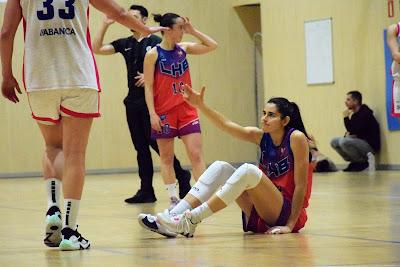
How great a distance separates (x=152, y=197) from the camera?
10453 mm

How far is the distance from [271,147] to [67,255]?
165 cm

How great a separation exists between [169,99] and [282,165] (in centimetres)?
282

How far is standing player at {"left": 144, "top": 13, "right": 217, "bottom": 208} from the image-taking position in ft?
29.9

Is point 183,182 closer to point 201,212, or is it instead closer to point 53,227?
point 201,212

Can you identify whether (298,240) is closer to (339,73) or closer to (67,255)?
(67,255)

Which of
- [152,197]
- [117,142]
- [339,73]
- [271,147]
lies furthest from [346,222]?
[117,142]

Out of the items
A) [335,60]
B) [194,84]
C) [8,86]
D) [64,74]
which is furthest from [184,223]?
[194,84]

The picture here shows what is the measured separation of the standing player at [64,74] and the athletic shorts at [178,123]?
3.22 meters

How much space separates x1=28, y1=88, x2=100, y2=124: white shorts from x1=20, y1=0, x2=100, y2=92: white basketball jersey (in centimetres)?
4

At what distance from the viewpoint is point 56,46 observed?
5.87 m

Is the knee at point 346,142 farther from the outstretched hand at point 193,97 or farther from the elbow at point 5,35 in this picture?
the elbow at point 5,35

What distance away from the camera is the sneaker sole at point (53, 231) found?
19.6ft

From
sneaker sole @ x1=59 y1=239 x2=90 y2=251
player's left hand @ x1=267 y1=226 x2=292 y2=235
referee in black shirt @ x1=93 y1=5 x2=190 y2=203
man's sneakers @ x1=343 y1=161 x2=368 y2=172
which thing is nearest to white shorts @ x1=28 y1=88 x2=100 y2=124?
sneaker sole @ x1=59 y1=239 x2=90 y2=251

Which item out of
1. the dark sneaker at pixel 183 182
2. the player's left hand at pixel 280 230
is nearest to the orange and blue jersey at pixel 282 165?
the player's left hand at pixel 280 230
